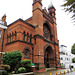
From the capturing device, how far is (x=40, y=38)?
23.6 m

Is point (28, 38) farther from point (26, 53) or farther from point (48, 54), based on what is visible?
point (48, 54)

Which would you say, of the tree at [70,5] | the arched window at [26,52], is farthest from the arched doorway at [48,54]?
the tree at [70,5]

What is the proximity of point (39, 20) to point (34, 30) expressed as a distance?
10.5 feet

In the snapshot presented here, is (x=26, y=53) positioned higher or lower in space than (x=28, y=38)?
lower

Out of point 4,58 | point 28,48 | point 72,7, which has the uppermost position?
point 72,7

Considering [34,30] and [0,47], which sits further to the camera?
[34,30]

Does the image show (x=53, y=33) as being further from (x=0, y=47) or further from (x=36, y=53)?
(x=0, y=47)

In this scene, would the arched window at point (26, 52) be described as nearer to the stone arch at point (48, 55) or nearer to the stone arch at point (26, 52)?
the stone arch at point (26, 52)

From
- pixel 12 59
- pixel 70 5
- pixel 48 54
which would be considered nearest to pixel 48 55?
pixel 48 54

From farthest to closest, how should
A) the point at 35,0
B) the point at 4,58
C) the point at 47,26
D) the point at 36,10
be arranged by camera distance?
the point at 47,26 < the point at 35,0 < the point at 36,10 < the point at 4,58

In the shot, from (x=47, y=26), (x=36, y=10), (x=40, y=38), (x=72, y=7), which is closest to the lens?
(x=72, y=7)

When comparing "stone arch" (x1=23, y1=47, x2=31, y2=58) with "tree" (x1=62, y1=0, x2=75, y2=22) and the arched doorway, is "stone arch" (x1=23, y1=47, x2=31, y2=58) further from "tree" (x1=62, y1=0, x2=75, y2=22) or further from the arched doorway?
"tree" (x1=62, y1=0, x2=75, y2=22)

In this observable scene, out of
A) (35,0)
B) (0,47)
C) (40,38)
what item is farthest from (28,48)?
(35,0)

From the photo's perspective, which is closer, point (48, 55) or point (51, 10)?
point (48, 55)
